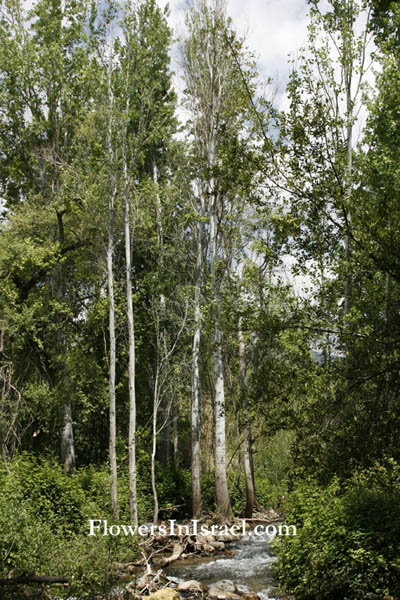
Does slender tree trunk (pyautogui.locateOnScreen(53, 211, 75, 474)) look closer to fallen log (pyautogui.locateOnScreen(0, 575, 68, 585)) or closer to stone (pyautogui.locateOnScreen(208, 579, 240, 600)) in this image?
stone (pyautogui.locateOnScreen(208, 579, 240, 600))

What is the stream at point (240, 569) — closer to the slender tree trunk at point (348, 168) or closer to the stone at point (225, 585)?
the stone at point (225, 585)

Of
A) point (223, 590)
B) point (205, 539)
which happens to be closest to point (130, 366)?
point (205, 539)

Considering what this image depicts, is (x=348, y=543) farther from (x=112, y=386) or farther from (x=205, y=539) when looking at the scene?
(x=112, y=386)

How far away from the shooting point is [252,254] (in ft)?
53.7

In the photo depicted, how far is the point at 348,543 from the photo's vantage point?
6484mm

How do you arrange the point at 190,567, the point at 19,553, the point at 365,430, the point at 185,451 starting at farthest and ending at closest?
the point at 185,451 → the point at 190,567 → the point at 19,553 → the point at 365,430

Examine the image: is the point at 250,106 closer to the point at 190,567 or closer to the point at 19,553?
the point at 19,553

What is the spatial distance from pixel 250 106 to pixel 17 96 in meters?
12.0

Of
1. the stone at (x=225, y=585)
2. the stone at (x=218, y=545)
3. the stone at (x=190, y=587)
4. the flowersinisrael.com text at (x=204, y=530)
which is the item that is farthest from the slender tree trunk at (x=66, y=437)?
the stone at (x=225, y=585)

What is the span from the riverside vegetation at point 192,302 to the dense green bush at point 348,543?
30mm

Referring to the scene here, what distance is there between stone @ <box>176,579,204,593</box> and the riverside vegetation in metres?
0.93

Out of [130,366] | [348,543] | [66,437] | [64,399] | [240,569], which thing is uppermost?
[130,366]

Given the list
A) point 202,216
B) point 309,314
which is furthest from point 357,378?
point 202,216

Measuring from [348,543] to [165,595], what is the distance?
281 centimetres
